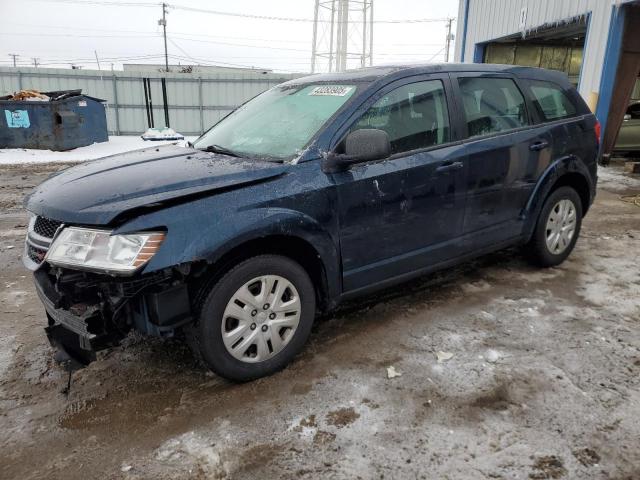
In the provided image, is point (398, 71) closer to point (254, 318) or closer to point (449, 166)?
point (449, 166)

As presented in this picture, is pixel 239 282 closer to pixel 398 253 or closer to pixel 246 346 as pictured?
pixel 246 346

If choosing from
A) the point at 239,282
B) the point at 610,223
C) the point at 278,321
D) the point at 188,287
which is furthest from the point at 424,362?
the point at 610,223

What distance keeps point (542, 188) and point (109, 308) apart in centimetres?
341

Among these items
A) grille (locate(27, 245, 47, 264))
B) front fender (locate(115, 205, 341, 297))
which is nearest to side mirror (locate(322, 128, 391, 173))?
front fender (locate(115, 205, 341, 297))

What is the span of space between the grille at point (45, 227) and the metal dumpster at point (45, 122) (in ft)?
40.0

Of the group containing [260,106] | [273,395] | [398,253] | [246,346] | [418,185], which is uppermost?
[260,106]

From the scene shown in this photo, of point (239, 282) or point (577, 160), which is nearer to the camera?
point (239, 282)

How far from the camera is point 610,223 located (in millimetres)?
6250

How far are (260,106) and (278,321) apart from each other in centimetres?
177

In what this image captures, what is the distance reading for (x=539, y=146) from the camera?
4.01 m

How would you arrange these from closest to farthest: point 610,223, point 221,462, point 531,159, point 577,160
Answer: point 221,462 < point 531,159 < point 577,160 < point 610,223

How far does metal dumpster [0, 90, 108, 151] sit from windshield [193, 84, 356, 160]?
11.5m

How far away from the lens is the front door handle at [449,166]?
3359 mm

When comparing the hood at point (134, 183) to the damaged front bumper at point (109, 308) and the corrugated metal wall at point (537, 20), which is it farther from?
the corrugated metal wall at point (537, 20)
